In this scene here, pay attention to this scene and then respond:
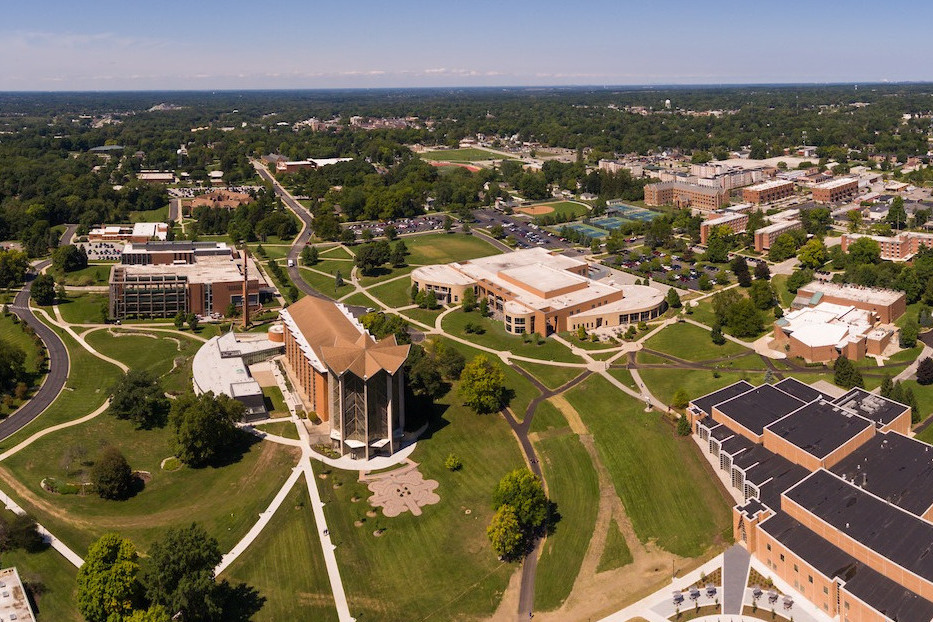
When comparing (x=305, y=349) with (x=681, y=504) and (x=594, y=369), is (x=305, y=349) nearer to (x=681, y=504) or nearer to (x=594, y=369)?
(x=594, y=369)

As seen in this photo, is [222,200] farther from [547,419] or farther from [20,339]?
[547,419]

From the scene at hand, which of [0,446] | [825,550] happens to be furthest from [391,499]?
[0,446]

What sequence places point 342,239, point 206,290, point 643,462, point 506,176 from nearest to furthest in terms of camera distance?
point 643,462 < point 206,290 < point 342,239 < point 506,176

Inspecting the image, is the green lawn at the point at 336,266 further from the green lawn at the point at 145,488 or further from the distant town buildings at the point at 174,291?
the green lawn at the point at 145,488

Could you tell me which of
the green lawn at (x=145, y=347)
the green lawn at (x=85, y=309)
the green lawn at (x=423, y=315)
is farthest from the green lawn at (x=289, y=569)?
the green lawn at (x=85, y=309)

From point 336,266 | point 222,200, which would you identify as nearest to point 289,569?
point 336,266
